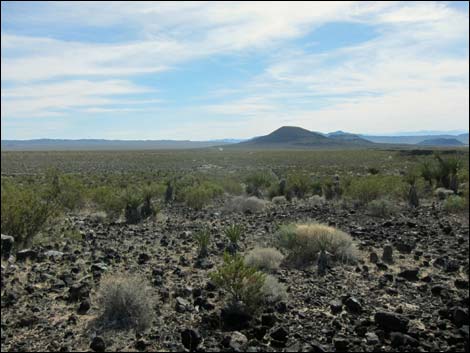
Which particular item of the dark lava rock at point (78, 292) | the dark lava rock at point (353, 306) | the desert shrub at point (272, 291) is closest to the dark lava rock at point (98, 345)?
the dark lava rock at point (78, 292)

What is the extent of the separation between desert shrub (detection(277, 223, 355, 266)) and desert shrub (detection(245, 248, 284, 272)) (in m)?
0.52

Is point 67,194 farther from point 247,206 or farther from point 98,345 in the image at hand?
point 98,345

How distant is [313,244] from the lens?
988 centimetres


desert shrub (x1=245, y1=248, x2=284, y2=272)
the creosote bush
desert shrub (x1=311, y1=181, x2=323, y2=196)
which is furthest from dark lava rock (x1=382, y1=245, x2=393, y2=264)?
desert shrub (x1=311, y1=181, x2=323, y2=196)

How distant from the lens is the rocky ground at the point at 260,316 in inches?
236

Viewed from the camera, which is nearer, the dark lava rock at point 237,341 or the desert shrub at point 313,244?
the dark lava rock at point 237,341

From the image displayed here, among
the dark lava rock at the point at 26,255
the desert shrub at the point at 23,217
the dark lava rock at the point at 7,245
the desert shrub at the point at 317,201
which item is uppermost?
the desert shrub at the point at 23,217

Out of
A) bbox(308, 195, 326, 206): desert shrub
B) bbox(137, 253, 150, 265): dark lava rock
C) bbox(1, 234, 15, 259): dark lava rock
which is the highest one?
bbox(1, 234, 15, 259): dark lava rock

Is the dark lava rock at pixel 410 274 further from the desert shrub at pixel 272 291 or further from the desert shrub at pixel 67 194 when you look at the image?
the desert shrub at pixel 67 194

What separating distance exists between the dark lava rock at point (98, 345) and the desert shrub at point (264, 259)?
352 centimetres

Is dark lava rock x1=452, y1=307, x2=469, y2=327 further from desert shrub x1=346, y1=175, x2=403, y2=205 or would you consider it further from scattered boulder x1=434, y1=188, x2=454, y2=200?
scattered boulder x1=434, y1=188, x2=454, y2=200

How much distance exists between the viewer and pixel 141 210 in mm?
16297

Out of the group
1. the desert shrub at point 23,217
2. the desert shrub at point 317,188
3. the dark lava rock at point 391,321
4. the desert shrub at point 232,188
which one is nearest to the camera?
the dark lava rock at point 391,321

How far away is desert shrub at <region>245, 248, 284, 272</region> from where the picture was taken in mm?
8954
